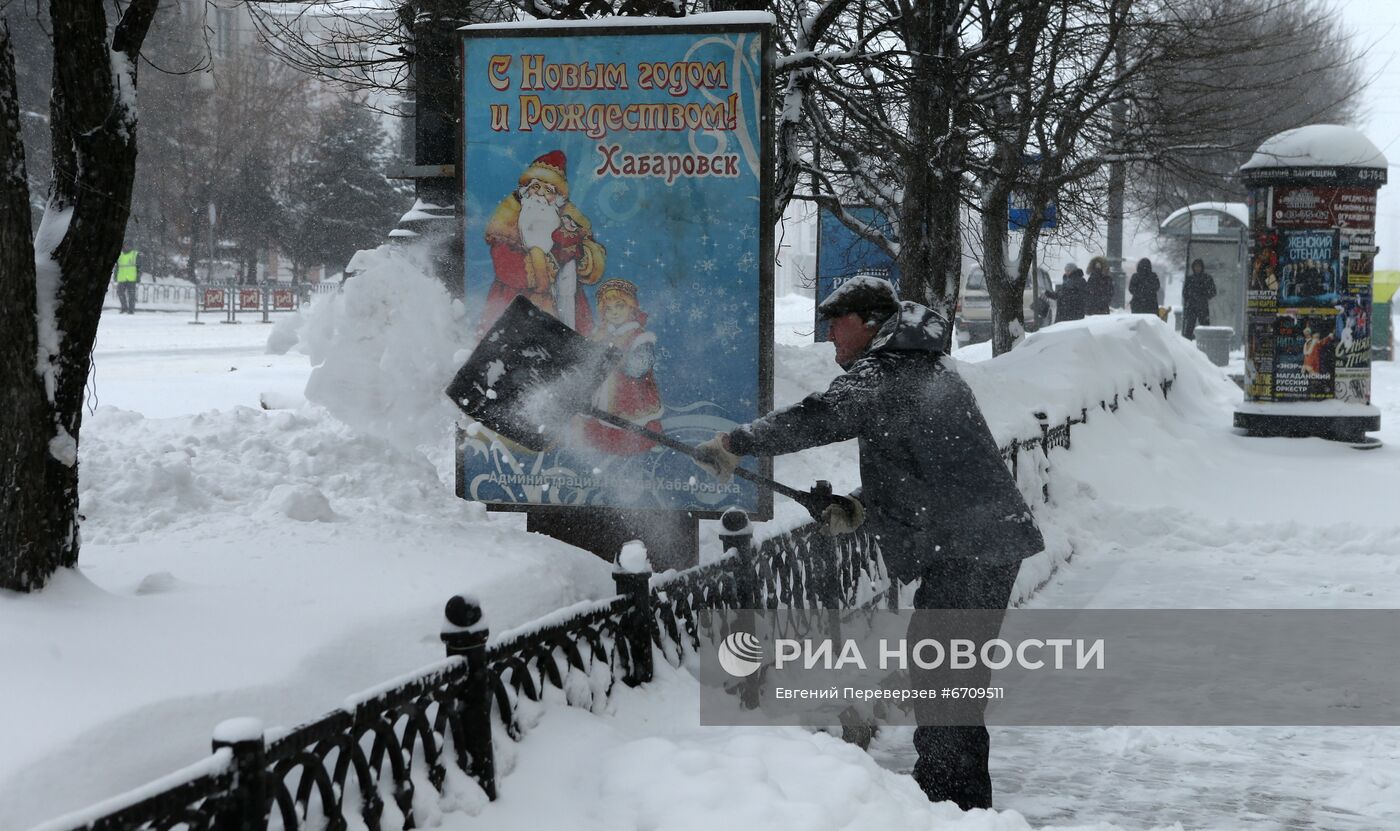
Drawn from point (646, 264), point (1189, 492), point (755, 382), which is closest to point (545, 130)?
point (646, 264)

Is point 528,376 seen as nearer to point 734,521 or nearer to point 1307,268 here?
point 734,521

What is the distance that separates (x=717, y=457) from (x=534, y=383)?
814 millimetres

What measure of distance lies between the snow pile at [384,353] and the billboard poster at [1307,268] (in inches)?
431

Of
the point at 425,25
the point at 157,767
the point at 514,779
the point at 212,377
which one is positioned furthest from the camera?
the point at 212,377

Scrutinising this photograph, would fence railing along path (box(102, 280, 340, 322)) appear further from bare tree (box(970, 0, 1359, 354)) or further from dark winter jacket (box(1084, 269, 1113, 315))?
bare tree (box(970, 0, 1359, 354))

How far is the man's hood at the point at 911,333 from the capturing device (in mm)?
4555

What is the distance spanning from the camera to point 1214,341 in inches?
1030

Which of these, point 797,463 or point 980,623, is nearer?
point 980,623

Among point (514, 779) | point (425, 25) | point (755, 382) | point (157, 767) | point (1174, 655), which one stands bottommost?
point (1174, 655)

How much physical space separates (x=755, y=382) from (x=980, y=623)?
4.52 ft

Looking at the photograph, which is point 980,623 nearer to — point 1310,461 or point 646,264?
point 646,264

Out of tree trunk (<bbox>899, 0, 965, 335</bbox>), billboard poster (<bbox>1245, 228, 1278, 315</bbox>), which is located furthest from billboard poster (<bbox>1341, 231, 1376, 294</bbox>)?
tree trunk (<bbox>899, 0, 965, 335</bbox>)

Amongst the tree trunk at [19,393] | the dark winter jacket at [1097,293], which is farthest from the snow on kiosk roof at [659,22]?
the dark winter jacket at [1097,293]

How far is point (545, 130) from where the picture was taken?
5562mm
